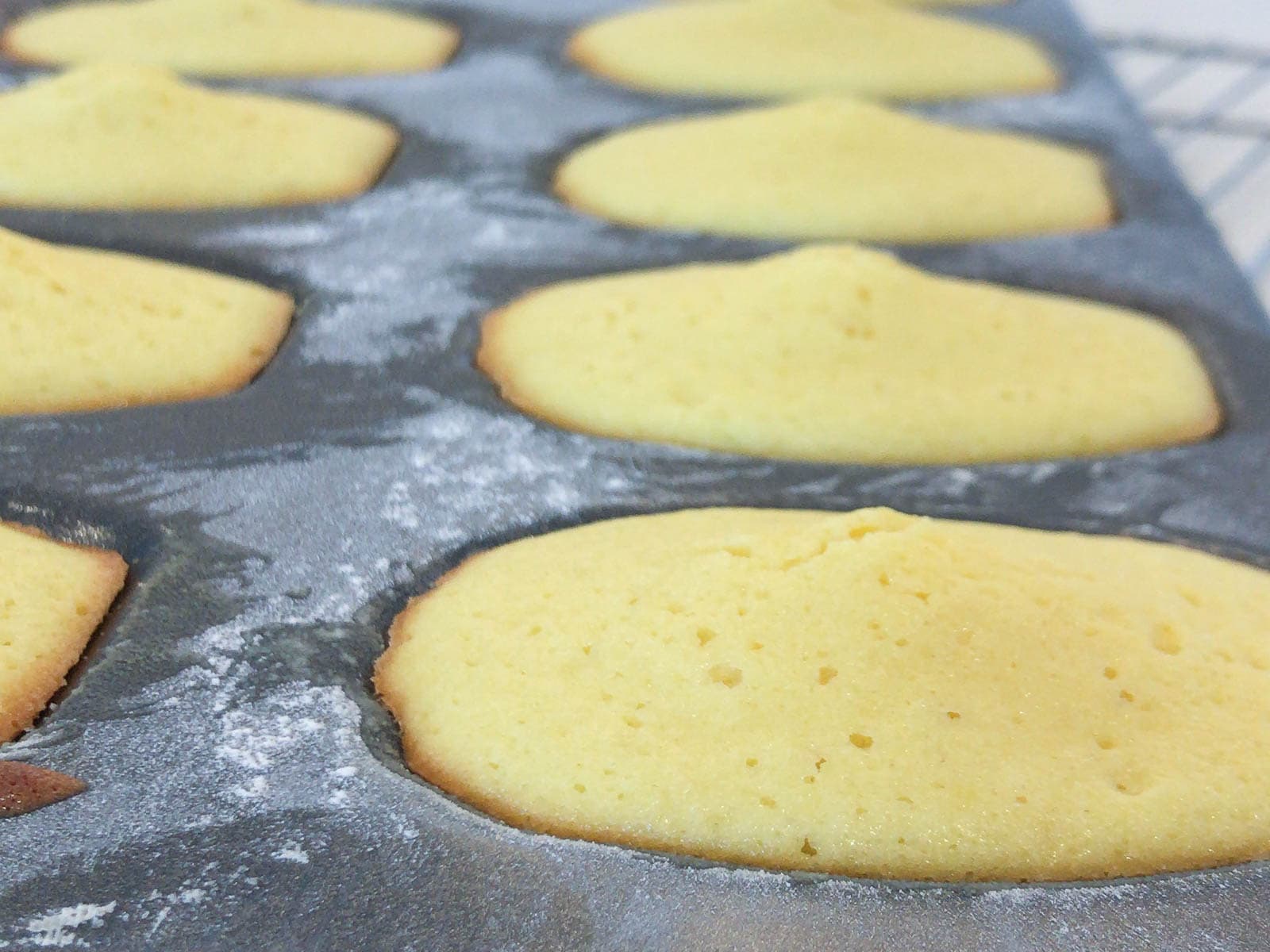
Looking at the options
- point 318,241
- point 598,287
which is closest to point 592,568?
point 598,287

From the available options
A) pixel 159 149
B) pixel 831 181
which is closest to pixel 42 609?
pixel 159 149

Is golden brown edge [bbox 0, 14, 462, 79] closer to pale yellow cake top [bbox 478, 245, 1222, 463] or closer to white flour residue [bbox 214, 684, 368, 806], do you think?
pale yellow cake top [bbox 478, 245, 1222, 463]

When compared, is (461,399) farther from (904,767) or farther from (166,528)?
(904,767)

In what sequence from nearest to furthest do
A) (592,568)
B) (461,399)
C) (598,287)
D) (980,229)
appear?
(592,568)
(461,399)
(598,287)
(980,229)

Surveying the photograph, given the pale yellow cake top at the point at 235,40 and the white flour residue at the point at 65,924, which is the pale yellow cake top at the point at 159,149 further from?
the white flour residue at the point at 65,924

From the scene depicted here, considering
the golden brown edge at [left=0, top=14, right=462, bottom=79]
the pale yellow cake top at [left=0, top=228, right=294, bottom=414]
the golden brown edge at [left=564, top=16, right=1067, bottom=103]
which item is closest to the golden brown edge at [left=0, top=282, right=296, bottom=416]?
the pale yellow cake top at [left=0, top=228, right=294, bottom=414]

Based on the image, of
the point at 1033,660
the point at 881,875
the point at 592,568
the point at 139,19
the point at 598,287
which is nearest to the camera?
the point at 881,875
